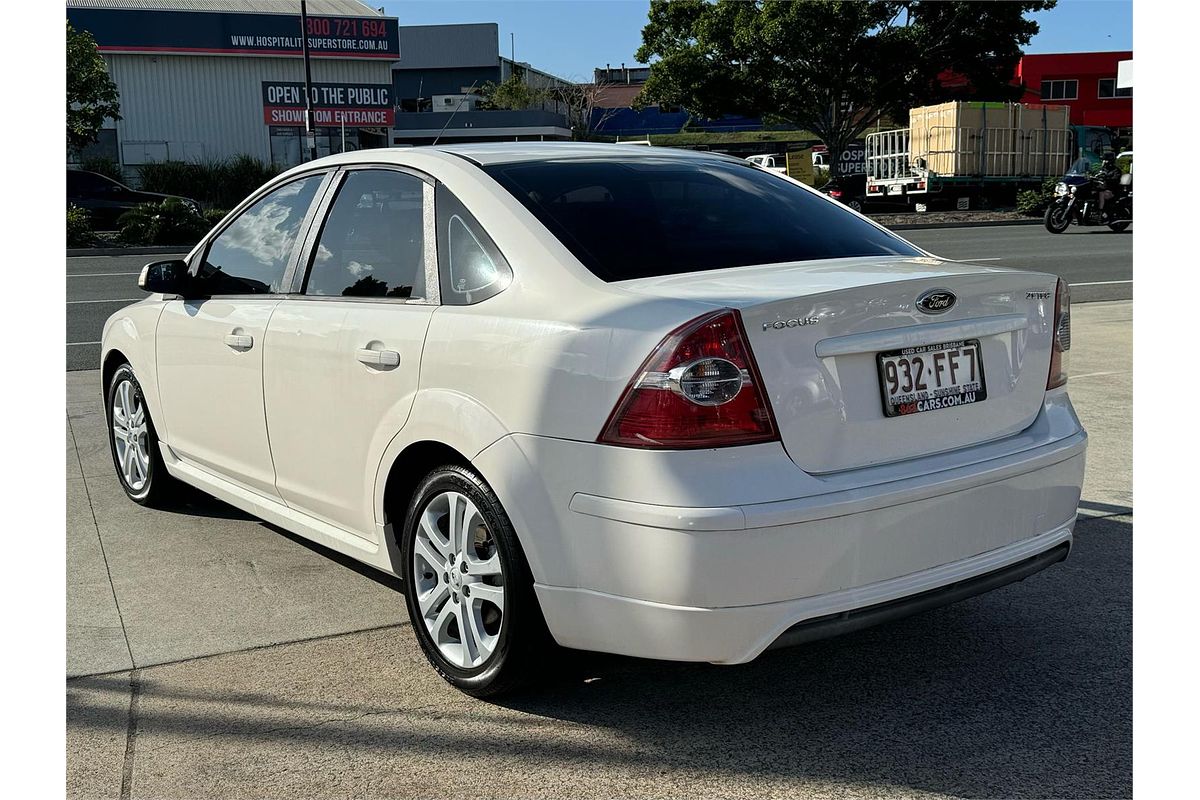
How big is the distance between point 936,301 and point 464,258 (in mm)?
1387

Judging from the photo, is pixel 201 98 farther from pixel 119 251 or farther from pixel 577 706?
pixel 577 706

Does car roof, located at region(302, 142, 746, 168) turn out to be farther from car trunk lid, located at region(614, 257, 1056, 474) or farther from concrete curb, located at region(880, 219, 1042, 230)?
concrete curb, located at region(880, 219, 1042, 230)

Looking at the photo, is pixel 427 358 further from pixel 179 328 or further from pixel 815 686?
pixel 179 328

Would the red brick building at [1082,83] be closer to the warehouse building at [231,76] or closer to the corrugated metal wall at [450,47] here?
the corrugated metal wall at [450,47]

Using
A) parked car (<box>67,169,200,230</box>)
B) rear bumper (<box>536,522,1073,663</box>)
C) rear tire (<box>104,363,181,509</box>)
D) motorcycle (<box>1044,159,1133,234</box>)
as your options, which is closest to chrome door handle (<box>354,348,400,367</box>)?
rear bumper (<box>536,522,1073,663</box>)

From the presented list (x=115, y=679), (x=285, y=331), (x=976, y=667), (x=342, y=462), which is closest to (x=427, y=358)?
(x=342, y=462)

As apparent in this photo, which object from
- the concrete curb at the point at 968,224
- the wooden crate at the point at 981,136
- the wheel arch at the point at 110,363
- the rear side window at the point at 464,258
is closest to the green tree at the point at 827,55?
the wooden crate at the point at 981,136

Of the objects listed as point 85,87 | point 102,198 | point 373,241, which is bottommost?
point 373,241

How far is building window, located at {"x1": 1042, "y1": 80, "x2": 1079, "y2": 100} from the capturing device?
203ft

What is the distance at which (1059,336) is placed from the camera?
354cm

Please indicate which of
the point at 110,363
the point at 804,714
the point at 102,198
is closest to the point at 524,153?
the point at 804,714

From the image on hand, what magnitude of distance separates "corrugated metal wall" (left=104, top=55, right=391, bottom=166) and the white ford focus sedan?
39.6m

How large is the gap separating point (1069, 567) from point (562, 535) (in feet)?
7.91

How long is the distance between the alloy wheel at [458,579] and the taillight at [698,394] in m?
0.64
